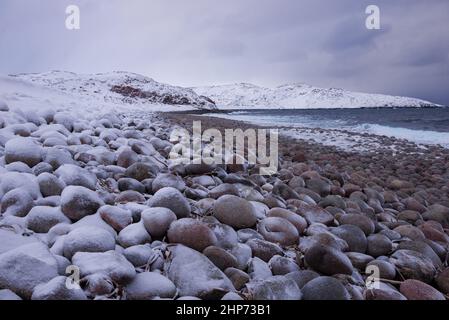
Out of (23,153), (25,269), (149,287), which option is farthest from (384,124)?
(25,269)

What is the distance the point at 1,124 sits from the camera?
3.62 meters

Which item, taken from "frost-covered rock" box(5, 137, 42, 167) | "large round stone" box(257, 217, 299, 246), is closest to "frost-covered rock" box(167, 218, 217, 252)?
"large round stone" box(257, 217, 299, 246)

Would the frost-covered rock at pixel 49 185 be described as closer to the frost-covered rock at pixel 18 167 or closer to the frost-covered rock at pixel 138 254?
the frost-covered rock at pixel 18 167

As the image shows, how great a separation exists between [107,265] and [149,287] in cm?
19

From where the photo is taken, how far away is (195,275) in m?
1.64

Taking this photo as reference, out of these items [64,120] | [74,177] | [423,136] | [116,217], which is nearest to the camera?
[116,217]

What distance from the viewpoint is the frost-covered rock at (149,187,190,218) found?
7.14ft

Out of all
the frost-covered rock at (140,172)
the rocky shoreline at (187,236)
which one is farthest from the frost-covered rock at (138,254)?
the frost-covered rock at (140,172)

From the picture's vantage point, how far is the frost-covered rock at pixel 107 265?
1523 millimetres

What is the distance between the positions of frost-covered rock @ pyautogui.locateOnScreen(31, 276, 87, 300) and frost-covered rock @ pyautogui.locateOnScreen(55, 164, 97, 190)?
3.57 feet

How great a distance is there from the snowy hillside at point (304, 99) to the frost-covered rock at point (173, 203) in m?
70.0

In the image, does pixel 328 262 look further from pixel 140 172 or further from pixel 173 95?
pixel 173 95
